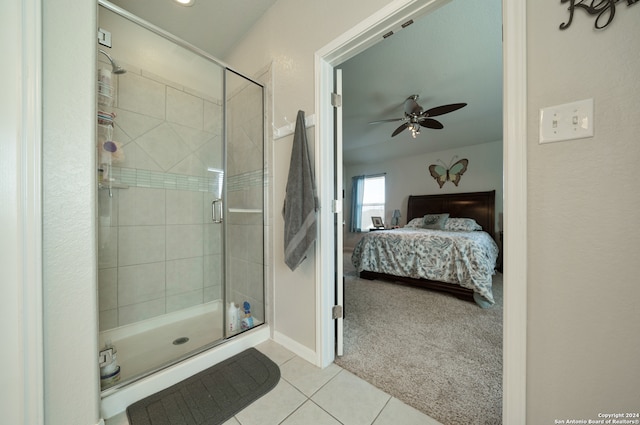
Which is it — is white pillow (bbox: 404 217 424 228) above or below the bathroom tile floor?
above

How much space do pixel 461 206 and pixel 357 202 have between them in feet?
8.02

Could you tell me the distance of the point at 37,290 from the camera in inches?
33.7

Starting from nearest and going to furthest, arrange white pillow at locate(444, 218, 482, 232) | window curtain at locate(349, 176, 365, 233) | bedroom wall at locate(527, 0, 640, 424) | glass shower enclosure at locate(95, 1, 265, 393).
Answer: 1. bedroom wall at locate(527, 0, 640, 424)
2. glass shower enclosure at locate(95, 1, 265, 393)
3. white pillow at locate(444, 218, 482, 232)
4. window curtain at locate(349, 176, 365, 233)

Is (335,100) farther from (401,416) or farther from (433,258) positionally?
(433,258)

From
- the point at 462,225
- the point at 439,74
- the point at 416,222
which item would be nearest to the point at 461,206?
the point at 462,225

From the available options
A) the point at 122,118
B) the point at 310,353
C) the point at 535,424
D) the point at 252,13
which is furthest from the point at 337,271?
the point at 252,13

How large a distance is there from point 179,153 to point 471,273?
10.5 feet

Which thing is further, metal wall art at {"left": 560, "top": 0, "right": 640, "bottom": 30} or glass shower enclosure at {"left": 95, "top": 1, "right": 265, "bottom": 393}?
glass shower enclosure at {"left": 95, "top": 1, "right": 265, "bottom": 393}

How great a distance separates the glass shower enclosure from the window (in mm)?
4426

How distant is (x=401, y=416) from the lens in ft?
3.65

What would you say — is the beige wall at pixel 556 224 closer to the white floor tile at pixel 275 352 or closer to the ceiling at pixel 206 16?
the white floor tile at pixel 275 352

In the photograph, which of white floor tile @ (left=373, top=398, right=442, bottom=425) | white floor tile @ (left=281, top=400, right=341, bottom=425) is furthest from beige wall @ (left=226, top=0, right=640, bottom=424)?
white floor tile @ (left=281, top=400, right=341, bottom=425)

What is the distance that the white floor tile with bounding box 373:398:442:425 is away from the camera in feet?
3.54

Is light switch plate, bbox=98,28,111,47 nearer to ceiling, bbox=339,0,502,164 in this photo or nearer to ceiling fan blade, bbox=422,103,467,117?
ceiling, bbox=339,0,502,164
